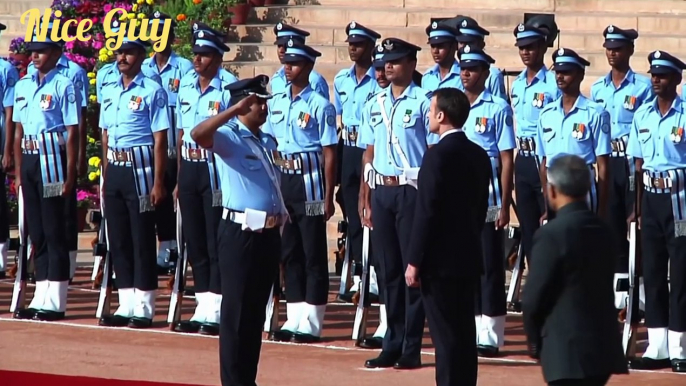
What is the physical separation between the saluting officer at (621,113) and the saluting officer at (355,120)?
2111 mm

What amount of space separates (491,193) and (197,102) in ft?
8.85

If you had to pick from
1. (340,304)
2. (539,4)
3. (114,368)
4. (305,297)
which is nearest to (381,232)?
(305,297)

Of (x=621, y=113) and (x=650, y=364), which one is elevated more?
(x=621, y=113)

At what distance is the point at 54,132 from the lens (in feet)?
44.7

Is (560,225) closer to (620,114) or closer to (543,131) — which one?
(543,131)

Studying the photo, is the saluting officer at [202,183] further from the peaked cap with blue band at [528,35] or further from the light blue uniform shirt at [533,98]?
the light blue uniform shirt at [533,98]

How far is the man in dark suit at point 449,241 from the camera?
995cm

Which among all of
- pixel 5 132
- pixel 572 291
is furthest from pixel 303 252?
pixel 572 291

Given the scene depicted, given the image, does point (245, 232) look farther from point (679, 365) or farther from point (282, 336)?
point (679, 365)

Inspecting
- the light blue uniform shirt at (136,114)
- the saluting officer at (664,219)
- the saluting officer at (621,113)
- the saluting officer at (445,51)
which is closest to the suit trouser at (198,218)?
the light blue uniform shirt at (136,114)

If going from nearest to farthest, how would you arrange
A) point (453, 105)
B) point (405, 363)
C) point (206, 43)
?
point (453, 105), point (405, 363), point (206, 43)

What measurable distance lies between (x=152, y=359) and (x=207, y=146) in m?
2.46

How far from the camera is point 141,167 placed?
1327 cm

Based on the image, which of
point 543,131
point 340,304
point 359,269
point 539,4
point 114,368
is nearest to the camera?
point 114,368
